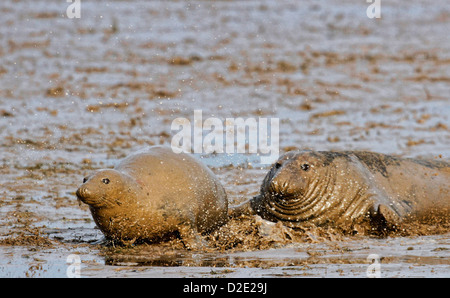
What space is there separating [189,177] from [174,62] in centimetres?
1187

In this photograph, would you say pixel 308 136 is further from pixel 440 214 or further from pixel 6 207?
pixel 6 207

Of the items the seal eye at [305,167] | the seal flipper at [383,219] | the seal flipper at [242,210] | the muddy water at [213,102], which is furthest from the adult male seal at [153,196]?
the seal flipper at [383,219]

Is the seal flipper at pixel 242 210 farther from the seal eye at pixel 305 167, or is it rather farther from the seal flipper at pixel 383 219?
the seal flipper at pixel 383 219

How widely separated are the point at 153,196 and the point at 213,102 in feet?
28.1

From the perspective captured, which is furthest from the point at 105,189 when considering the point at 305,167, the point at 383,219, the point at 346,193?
the point at 383,219

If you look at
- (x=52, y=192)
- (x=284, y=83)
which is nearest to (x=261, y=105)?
(x=284, y=83)

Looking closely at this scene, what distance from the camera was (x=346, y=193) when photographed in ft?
31.4

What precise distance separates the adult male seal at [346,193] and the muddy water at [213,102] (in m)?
0.40

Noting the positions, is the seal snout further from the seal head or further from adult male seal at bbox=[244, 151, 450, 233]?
adult male seal at bbox=[244, 151, 450, 233]

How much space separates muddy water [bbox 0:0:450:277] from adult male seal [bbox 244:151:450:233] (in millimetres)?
396

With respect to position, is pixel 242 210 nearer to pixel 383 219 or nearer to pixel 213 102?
pixel 383 219

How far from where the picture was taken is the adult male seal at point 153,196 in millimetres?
7910

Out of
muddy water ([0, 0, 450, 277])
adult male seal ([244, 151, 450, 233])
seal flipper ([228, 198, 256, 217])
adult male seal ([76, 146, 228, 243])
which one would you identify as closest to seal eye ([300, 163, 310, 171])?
adult male seal ([244, 151, 450, 233])

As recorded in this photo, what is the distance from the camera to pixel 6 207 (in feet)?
33.2
